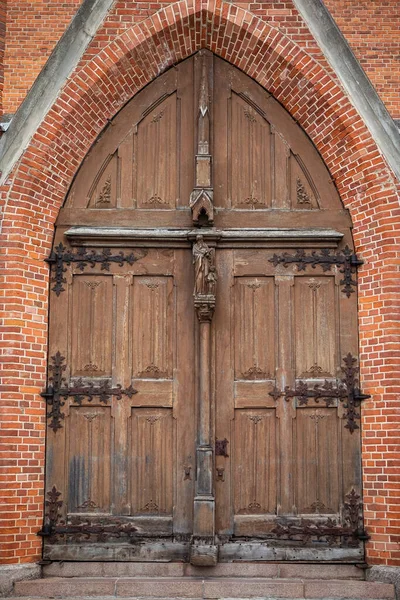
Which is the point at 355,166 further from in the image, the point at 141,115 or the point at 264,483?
the point at 264,483

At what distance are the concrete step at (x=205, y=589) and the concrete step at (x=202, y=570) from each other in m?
0.19

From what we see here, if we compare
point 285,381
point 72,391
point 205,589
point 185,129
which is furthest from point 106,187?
point 205,589

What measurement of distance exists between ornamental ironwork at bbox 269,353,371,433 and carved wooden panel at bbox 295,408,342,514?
0.12 meters

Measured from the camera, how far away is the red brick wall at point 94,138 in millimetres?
7520

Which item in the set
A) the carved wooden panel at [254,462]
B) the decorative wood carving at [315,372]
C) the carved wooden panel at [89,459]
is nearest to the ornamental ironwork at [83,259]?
the carved wooden panel at [89,459]

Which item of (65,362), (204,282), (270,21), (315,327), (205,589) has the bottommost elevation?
(205,589)

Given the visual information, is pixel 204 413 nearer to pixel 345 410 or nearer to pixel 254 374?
pixel 254 374

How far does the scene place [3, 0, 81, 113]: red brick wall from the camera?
792cm

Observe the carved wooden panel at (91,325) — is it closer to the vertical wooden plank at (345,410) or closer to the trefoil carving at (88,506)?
the trefoil carving at (88,506)

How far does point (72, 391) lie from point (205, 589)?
230cm

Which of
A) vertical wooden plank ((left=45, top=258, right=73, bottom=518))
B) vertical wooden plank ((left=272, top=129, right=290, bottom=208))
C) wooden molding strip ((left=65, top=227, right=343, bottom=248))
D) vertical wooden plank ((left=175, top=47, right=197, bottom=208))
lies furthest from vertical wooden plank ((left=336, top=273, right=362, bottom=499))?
vertical wooden plank ((left=45, top=258, right=73, bottom=518))

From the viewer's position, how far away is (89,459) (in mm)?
7781

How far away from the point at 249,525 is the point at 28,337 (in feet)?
9.46

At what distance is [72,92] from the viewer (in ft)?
25.8
